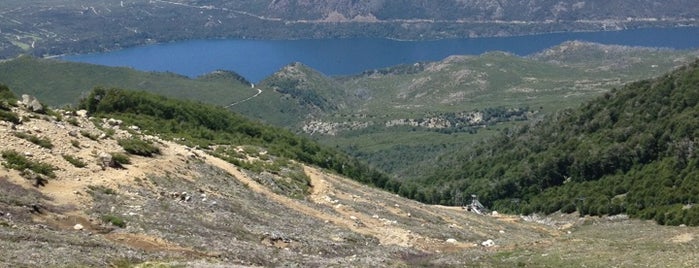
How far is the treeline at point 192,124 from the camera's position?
55562 mm

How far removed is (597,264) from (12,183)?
27.6 metres

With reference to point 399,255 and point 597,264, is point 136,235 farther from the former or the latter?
point 597,264

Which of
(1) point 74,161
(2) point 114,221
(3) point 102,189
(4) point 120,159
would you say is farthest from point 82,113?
(2) point 114,221

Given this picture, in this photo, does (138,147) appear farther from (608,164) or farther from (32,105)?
(608,164)

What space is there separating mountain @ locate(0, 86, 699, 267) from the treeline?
663 millimetres

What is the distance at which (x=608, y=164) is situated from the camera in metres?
96.0

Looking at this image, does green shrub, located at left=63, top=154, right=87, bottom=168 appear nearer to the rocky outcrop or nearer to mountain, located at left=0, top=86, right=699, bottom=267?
mountain, located at left=0, top=86, right=699, bottom=267

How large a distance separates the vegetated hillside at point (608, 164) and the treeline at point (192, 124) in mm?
18433

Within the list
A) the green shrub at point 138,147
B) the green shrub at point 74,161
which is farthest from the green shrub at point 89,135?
the green shrub at point 74,161

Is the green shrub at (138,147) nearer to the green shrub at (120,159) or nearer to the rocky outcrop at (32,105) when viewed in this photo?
the green shrub at (120,159)

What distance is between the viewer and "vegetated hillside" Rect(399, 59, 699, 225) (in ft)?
243

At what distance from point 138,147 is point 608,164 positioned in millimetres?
75938

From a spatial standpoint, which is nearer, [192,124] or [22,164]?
[22,164]

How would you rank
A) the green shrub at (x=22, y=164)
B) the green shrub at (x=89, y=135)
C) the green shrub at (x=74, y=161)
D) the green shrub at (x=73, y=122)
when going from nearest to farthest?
the green shrub at (x=22, y=164) → the green shrub at (x=74, y=161) → the green shrub at (x=89, y=135) → the green shrub at (x=73, y=122)
